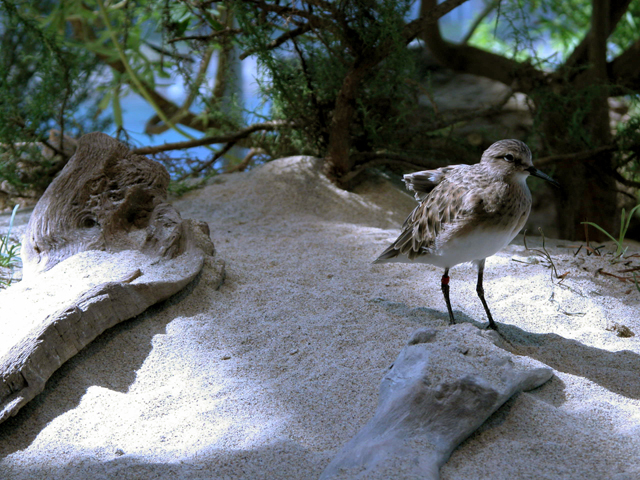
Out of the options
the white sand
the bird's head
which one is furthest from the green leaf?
the bird's head

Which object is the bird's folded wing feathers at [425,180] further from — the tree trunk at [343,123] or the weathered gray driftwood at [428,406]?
the tree trunk at [343,123]

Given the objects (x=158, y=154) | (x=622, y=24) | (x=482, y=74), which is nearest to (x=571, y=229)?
(x=482, y=74)

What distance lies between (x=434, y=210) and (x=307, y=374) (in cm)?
103

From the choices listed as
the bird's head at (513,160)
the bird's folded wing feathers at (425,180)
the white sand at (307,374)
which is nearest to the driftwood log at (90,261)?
the white sand at (307,374)

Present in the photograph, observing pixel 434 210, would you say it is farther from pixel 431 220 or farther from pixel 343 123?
pixel 343 123

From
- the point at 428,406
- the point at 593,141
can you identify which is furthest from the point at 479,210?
the point at 593,141

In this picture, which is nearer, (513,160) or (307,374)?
(307,374)

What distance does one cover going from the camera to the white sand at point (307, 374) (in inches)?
67.9

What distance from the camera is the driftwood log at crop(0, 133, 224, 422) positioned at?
213cm

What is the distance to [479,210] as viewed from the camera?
92.9 inches

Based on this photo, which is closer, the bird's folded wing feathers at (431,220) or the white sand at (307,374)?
the white sand at (307,374)

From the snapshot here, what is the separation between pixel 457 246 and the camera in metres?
2.44

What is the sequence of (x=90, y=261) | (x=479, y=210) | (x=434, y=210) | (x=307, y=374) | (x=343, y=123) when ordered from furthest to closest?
1. (x=343, y=123)
2. (x=90, y=261)
3. (x=434, y=210)
4. (x=479, y=210)
5. (x=307, y=374)

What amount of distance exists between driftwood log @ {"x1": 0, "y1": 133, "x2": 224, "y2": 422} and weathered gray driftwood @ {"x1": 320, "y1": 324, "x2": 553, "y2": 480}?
126 centimetres
